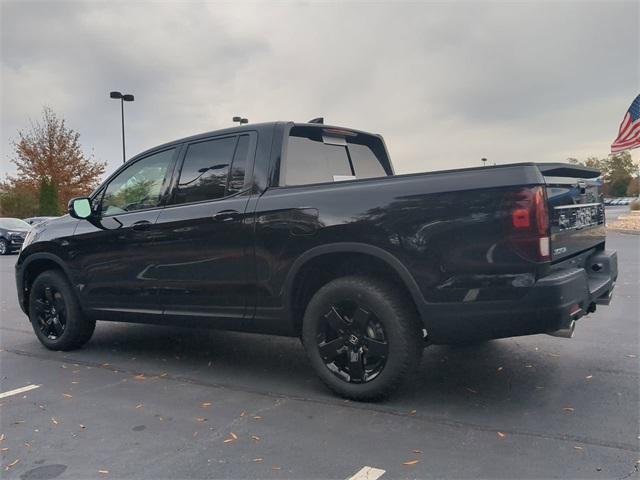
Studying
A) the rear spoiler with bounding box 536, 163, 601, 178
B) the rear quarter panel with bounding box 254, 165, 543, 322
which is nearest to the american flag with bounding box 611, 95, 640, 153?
the rear spoiler with bounding box 536, 163, 601, 178

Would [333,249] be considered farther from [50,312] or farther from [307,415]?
[50,312]

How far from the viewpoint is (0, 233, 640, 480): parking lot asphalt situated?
292 cm

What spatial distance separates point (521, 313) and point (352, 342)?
3.63 ft

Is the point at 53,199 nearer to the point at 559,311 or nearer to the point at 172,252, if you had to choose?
the point at 172,252

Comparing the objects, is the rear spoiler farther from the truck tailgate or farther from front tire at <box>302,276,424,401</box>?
front tire at <box>302,276,424,401</box>

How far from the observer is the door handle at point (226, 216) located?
13.7ft

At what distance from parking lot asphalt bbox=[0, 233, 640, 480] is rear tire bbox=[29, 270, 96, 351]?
6.4 inches

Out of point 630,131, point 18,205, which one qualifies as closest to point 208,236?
point 630,131

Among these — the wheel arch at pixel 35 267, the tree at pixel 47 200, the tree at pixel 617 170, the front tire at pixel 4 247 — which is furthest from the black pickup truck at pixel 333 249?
the tree at pixel 617 170

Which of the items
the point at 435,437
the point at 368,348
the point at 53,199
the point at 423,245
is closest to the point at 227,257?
the point at 368,348

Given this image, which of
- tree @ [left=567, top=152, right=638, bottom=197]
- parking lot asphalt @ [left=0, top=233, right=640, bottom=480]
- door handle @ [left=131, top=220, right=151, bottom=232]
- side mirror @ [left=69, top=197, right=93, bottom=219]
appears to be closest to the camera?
parking lot asphalt @ [left=0, top=233, right=640, bottom=480]

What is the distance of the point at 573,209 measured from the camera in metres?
3.69

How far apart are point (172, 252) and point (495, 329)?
257 centimetres

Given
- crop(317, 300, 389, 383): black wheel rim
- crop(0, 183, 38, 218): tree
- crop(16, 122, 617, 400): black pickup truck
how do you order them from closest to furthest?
crop(16, 122, 617, 400): black pickup truck
crop(317, 300, 389, 383): black wheel rim
crop(0, 183, 38, 218): tree
